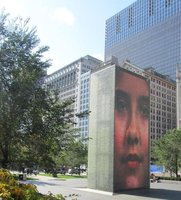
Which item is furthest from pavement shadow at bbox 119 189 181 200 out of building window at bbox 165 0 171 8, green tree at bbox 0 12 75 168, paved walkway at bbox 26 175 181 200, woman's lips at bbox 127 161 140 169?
building window at bbox 165 0 171 8

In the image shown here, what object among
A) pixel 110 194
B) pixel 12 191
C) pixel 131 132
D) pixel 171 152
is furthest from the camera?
pixel 171 152

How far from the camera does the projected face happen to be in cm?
3456

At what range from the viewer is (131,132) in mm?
36594

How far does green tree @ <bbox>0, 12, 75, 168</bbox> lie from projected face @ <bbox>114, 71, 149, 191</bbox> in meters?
22.3

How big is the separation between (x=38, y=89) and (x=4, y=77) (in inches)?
47.4

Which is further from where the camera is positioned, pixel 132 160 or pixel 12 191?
pixel 132 160

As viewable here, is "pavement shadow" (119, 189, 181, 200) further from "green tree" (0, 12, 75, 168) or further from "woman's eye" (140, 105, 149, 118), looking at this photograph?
"green tree" (0, 12, 75, 168)

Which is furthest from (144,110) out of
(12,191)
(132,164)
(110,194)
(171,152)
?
(12,191)

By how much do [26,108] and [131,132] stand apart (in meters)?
26.1

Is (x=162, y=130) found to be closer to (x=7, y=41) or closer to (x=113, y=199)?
(x=113, y=199)

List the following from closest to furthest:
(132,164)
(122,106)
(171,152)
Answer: (122,106)
(132,164)
(171,152)

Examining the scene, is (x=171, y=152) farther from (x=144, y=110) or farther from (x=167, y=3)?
(x=167, y=3)

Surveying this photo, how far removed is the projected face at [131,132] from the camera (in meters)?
34.6

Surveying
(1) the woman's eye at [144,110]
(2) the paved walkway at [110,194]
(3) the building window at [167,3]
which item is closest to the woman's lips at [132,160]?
(2) the paved walkway at [110,194]
